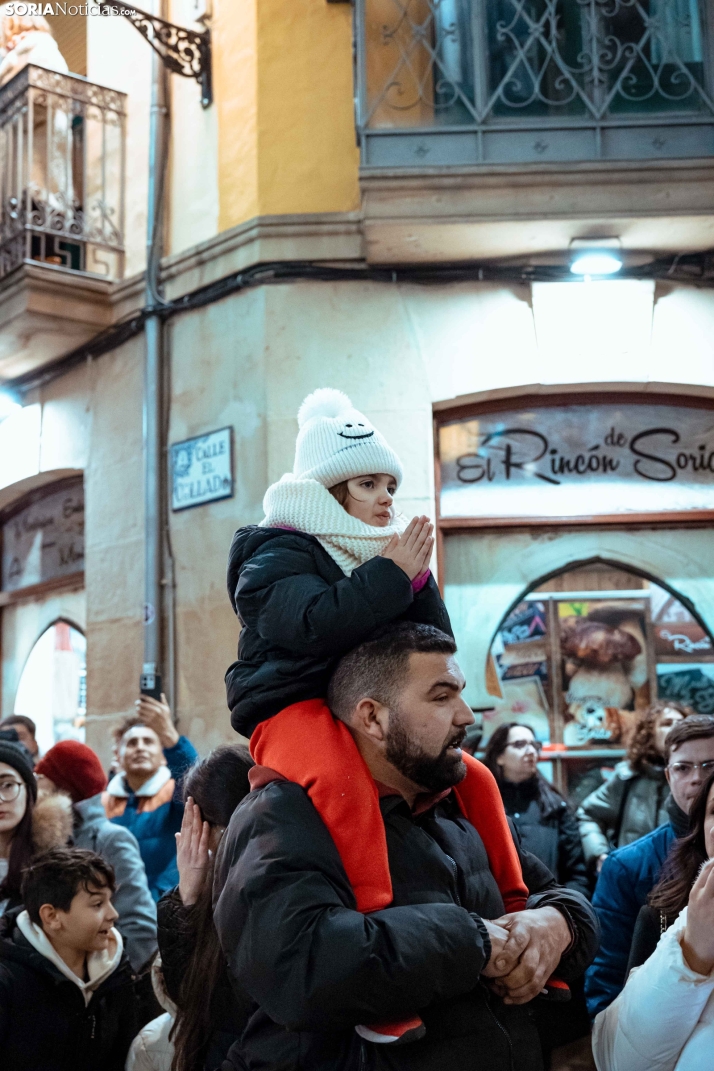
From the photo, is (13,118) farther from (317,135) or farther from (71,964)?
(71,964)

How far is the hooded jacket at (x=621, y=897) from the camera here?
3777 millimetres

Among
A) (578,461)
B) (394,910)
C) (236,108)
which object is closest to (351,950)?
(394,910)

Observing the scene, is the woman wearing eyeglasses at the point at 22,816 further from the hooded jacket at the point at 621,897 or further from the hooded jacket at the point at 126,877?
the hooded jacket at the point at 621,897

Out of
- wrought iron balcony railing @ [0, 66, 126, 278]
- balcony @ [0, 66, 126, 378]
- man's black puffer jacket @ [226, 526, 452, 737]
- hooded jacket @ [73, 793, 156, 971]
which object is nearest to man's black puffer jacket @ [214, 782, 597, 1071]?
man's black puffer jacket @ [226, 526, 452, 737]

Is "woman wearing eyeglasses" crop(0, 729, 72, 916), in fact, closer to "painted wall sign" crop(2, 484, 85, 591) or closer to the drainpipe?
the drainpipe

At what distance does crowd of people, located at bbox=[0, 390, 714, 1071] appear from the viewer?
2.04 metres

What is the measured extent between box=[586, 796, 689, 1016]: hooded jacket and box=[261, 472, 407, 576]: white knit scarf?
1.79 m

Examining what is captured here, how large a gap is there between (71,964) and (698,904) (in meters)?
2.16

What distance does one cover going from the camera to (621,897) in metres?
4.00

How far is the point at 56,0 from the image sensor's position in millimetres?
11086

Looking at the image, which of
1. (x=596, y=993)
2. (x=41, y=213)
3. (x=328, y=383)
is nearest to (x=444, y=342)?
(x=328, y=383)

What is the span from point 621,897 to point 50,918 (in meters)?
1.88

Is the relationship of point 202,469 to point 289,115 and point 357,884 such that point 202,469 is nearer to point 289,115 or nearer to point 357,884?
point 289,115

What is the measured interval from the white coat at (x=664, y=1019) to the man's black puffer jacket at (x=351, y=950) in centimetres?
19
